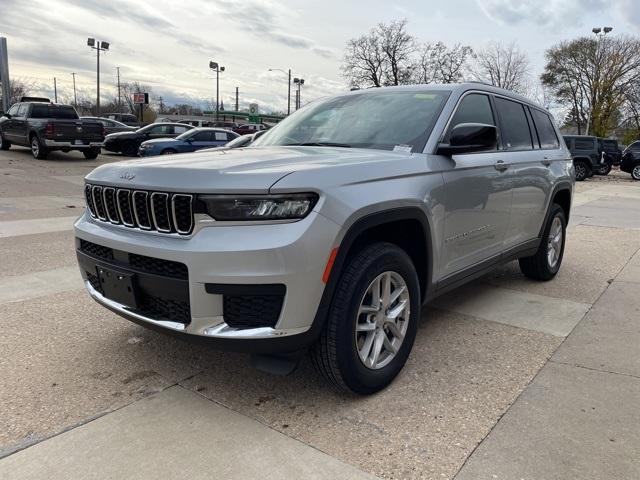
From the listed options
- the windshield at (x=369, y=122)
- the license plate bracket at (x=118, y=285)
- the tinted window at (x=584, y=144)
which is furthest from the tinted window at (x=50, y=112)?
the tinted window at (x=584, y=144)

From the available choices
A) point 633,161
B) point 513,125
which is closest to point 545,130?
point 513,125

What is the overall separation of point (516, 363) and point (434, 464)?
4.42ft

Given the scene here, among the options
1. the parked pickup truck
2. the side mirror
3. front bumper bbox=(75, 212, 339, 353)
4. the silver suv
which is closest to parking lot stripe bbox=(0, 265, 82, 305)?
the silver suv

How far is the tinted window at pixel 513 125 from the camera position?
14.5 ft

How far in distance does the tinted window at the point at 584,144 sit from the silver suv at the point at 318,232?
20.6m

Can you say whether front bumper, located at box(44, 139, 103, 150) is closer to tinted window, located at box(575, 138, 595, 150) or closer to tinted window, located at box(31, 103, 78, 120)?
tinted window, located at box(31, 103, 78, 120)

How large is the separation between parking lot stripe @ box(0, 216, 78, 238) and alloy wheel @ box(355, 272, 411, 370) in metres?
5.91

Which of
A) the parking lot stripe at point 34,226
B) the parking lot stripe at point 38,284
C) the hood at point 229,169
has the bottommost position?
the parking lot stripe at point 38,284

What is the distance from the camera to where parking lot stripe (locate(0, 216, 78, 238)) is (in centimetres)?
714

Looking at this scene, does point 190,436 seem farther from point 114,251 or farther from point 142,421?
point 114,251

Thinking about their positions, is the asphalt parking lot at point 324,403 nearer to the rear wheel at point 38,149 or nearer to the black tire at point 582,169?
the rear wheel at point 38,149

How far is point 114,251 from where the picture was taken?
281 cm

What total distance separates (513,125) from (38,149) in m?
17.8

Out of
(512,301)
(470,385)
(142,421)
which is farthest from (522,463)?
(512,301)
